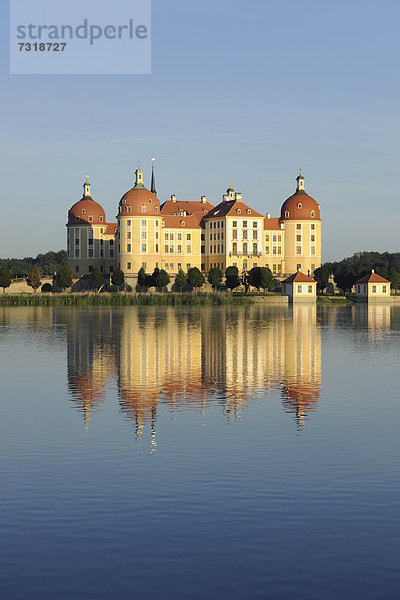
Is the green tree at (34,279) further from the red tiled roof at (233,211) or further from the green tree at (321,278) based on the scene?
the green tree at (321,278)

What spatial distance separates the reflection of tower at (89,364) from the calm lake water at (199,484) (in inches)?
7.1

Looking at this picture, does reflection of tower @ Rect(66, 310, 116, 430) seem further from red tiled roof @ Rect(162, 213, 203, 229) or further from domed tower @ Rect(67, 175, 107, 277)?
domed tower @ Rect(67, 175, 107, 277)

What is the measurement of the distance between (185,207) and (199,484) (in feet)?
469

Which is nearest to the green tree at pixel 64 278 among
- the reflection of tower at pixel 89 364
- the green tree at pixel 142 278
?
the green tree at pixel 142 278

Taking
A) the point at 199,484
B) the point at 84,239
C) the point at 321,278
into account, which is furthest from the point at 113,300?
the point at 199,484

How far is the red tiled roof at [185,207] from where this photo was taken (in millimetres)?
151250

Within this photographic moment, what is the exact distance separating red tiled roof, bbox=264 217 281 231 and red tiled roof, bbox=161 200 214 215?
12.1m

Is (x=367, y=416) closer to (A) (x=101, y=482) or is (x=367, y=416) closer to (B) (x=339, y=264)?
(A) (x=101, y=482)

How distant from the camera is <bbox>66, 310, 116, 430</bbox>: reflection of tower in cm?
2334

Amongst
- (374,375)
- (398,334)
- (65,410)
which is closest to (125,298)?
(398,334)

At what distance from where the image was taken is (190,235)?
483ft

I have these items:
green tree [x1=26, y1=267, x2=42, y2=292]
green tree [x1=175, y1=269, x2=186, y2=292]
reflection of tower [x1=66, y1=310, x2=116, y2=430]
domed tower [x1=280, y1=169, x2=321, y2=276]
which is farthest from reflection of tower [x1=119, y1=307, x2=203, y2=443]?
domed tower [x1=280, y1=169, x2=321, y2=276]

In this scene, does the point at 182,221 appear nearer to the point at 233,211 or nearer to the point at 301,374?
the point at 233,211

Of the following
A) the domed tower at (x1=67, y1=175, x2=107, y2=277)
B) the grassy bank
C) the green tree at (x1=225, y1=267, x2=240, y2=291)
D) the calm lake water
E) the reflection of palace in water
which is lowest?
the calm lake water
